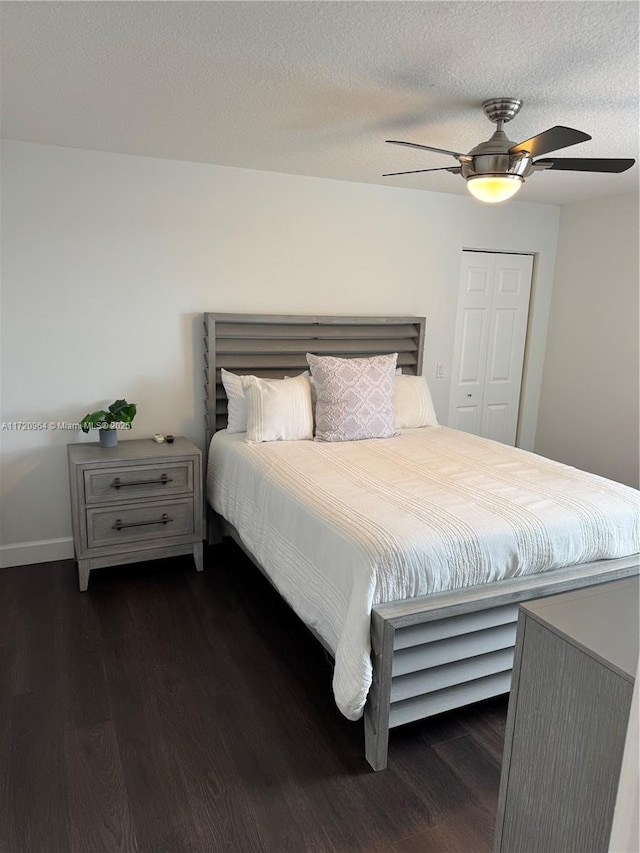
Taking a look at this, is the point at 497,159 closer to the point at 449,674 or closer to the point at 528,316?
the point at 449,674

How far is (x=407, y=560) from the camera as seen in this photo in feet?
6.73

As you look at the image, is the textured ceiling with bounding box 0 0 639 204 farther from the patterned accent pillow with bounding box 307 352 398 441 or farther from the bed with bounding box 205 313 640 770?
the bed with bounding box 205 313 640 770

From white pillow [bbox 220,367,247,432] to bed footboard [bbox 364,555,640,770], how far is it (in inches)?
72.1

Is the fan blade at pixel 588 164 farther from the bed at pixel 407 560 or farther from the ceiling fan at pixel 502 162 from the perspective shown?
the bed at pixel 407 560

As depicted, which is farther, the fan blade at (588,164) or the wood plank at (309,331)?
the wood plank at (309,331)

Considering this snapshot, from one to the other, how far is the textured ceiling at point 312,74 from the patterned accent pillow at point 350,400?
1182 mm

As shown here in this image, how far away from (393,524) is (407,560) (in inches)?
7.2

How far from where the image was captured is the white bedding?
205 cm

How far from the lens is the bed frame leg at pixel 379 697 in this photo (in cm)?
197

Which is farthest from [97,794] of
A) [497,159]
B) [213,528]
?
[497,159]

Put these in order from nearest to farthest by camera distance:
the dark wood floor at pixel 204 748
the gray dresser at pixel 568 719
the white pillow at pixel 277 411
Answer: the gray dresser at pixel 568 719 < the dark wood floor at pixel 204 748 < the white pillow at pixel 277 411

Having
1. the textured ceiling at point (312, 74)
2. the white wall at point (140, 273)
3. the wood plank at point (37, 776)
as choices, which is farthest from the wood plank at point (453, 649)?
the white wall at point (140, 273)

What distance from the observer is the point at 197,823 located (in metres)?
1.82

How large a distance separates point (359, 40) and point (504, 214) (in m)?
3.05
